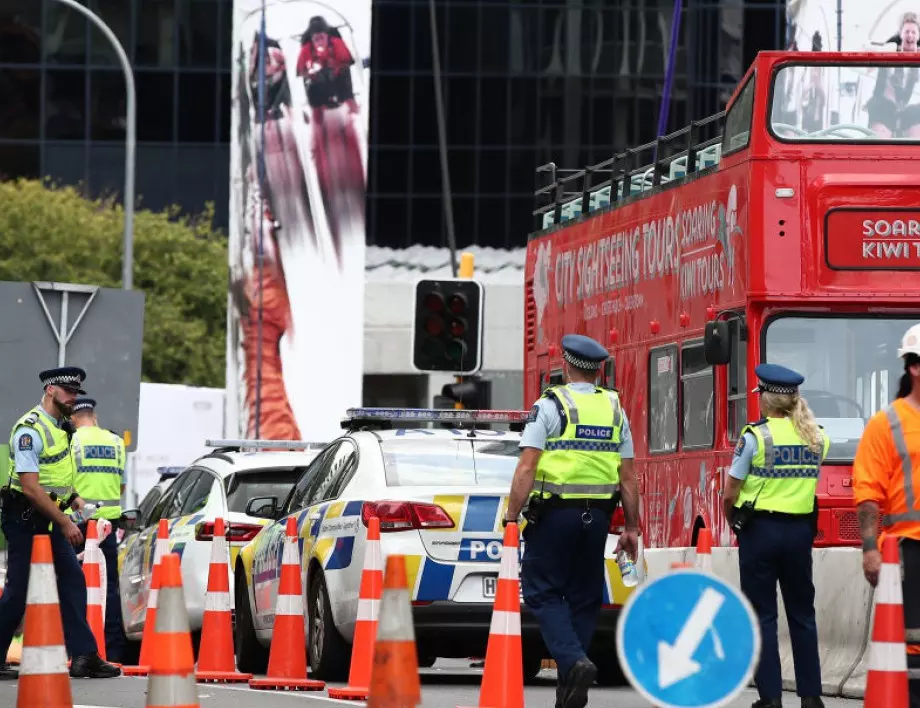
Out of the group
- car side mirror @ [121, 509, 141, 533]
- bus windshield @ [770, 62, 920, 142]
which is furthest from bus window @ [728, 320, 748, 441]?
car side mirror @ [121, 509, 141, 533]

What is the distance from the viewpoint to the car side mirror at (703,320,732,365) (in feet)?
50.5

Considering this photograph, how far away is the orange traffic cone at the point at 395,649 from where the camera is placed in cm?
873

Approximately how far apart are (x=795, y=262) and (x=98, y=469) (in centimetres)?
471

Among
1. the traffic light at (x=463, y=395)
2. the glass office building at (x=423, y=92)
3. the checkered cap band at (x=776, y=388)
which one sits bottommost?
the checkered cap band at (x=776, y=388)

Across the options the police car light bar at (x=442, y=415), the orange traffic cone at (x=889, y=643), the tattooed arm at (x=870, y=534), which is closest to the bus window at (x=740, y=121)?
the police car light bar at (x=442, y=415)

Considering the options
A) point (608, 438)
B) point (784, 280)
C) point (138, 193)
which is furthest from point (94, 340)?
point (138, 193)

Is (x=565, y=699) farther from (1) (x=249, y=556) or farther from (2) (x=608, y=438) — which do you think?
(1) (x=249, y=556)

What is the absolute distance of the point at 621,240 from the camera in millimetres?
19188

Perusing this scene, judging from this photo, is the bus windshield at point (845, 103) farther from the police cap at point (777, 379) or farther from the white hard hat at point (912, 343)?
the white hard hat at point (912, 343)

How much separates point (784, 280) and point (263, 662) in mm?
4007

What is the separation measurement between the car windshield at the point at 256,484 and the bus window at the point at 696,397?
2670mm

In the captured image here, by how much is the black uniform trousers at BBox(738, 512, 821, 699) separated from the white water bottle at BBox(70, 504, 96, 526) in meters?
4.26

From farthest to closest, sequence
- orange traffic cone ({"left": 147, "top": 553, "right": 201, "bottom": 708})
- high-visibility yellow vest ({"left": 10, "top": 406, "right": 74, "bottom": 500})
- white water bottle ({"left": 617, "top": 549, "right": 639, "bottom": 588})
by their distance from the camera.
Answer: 1. high-visibility yellow vest ({"left": 10, "top": 406, "right": 74, "bottom": 500})
2. white water bottle ({"left": 617, "top": 549, "right": 639, "bottom": 588})
3. orange traffic cone ({"left": 147, "top": 553, "right": 201, "bottom": 708})

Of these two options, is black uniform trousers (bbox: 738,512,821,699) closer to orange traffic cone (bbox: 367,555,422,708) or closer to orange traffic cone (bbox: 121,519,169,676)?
orange traffic cone (bbox: 367,555,422,708)
